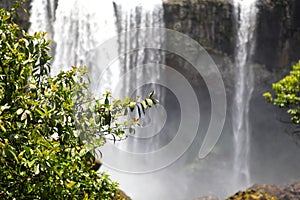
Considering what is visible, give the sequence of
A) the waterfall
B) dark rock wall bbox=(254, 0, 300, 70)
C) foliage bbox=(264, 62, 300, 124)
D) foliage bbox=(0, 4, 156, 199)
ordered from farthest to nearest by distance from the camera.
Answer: the waterfall, dark rock wall bbox=(254, 0, 300, 70), foliage bbox=(264, 62, 300, 124), foliage bbox=(0, 4, 156, 199)

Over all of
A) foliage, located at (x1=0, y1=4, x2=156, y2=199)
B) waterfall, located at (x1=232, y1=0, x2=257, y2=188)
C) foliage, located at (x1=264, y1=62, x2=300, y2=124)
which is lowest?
foliage, located at (x1=0, y1=4, x2=156, y2=199)

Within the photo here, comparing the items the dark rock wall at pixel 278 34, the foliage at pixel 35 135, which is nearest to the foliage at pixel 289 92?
the foliage at pixel 35 135

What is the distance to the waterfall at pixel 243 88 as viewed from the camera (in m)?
22.0

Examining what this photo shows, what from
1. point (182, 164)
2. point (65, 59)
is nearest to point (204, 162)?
point (182, 164)

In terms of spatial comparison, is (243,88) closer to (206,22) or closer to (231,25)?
(231,25)

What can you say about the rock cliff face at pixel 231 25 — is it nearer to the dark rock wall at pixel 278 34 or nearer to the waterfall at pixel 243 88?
the dark rock wall at pixel 278 34

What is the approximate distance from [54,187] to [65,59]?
16.9 metres

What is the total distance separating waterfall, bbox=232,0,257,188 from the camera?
867 inches

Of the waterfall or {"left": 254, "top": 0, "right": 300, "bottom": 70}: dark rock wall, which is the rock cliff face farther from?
the waterfall

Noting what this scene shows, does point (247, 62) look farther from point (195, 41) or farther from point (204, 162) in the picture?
point (204, 162)

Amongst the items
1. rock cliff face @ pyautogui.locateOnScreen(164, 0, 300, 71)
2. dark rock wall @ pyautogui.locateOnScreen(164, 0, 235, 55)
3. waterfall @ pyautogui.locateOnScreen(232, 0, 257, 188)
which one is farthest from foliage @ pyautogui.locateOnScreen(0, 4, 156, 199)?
waterfall @ pyautogui.locateOnScreen(232, 0, 257, 188)

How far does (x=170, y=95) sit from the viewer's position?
24.2 m

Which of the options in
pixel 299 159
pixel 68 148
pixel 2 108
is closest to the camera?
pixel 2 108

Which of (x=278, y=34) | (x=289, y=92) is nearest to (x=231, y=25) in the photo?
(x=278, y=34)
